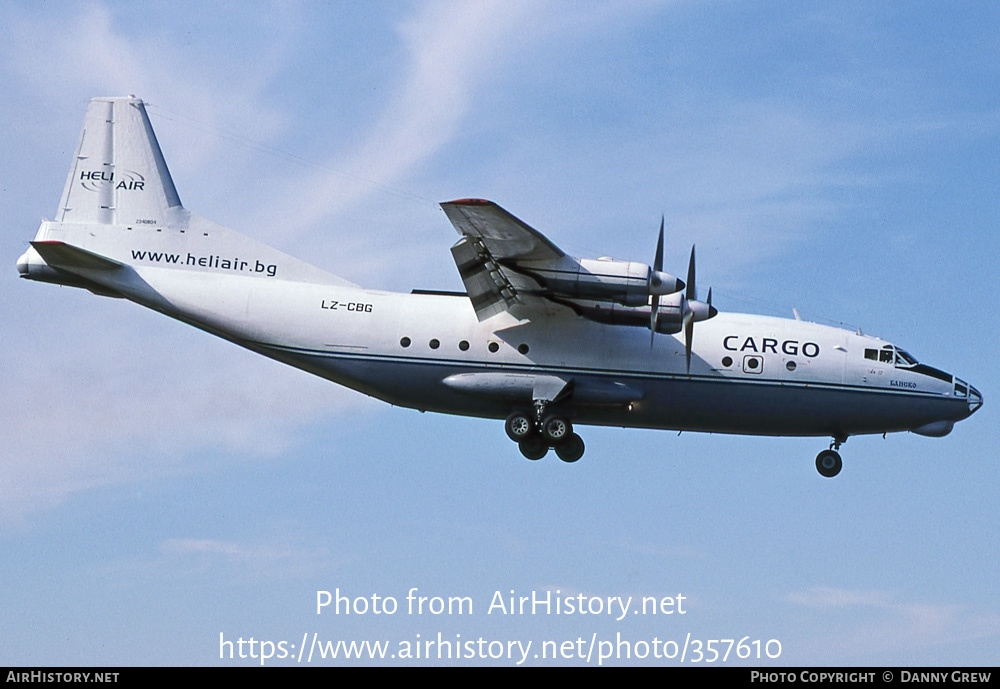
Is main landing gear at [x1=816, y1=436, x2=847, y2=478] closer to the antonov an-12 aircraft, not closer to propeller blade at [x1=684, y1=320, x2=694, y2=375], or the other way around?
the antonov an-12 aircraft

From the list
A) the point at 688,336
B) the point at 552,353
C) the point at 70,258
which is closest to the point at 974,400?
the point at 688,336

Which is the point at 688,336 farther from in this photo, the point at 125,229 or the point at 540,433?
the point at 125,229

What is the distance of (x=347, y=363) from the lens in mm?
25891

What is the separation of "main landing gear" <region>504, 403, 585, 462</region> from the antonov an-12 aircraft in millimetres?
28

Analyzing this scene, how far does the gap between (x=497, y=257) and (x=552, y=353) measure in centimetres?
242

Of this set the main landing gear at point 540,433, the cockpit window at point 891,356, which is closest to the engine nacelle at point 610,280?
the main landing gear at point 540,433

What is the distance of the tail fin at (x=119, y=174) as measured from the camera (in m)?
27.8

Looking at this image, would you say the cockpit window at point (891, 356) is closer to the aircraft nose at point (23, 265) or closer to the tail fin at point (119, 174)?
the tail fin at point (119, 174)

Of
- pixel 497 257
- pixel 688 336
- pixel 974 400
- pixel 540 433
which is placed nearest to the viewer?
pixel 497 257

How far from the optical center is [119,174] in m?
28.2

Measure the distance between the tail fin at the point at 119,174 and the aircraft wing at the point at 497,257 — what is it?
713 cm

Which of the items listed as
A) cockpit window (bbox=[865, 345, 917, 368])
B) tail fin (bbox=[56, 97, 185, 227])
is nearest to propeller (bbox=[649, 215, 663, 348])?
cockpit window (bbox=[865, 345, 917, 368])
